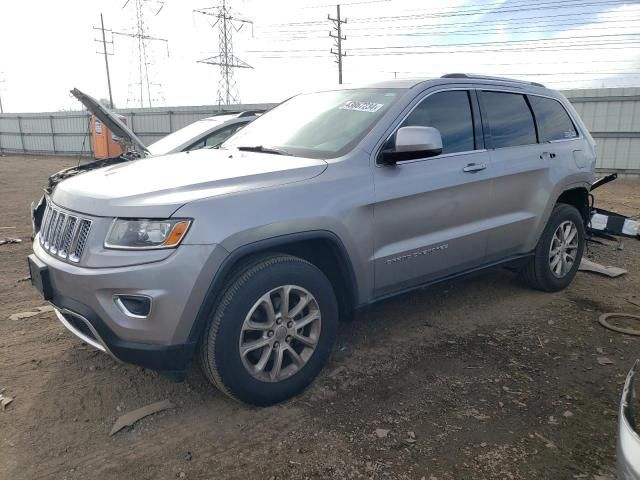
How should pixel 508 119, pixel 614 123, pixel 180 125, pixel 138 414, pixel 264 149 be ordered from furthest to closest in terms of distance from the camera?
pixel 180 125, pixel 614 123, pixel 508 119, pixel 264 149, pixel 138 414

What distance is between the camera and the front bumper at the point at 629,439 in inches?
62.1

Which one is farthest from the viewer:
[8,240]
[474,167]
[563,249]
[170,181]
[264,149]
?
[8,240]

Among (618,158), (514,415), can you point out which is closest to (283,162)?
(514,415)

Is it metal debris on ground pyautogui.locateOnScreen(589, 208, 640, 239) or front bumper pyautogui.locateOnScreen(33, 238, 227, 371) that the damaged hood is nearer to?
front bumper pyautogui.locateOnScreen(33, 238, 227, 371)

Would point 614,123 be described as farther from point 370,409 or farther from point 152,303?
point 152,303

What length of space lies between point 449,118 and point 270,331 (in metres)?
2.16

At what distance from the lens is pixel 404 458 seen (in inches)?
103

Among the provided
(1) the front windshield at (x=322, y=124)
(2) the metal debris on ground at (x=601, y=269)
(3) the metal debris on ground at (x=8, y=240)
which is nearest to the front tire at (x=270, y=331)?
(1) the front windshield at (x=322, y=124)

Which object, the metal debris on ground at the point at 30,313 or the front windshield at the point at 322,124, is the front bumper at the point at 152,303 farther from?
the metal debris on ground at the point at 30,313

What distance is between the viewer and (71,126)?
1154 inches

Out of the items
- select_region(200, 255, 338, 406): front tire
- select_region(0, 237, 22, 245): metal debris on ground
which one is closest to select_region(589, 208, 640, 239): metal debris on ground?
select_region(200, 255, 338, 406): front tire

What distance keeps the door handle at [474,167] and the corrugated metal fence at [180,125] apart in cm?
1284

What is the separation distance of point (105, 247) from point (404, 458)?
72.5 inches

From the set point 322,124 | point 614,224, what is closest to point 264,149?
point 322,124
